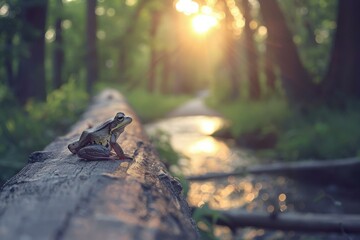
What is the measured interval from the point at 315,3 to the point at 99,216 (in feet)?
58.0

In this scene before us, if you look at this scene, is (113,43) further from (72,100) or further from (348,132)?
(348,132)

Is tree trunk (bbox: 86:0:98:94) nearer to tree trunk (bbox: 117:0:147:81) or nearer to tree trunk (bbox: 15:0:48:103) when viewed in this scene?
tree trunk (bbox: 15:0:48:103)

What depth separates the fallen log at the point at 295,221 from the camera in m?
5.05

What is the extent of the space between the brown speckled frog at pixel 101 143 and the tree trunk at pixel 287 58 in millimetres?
9597

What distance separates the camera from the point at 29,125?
315 inches

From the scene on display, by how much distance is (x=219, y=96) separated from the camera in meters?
27.2

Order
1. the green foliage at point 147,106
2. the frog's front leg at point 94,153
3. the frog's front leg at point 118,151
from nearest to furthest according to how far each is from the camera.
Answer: the frog's front leg at point 94,153 → the frog's front leg at point 118,151 → the green foliage at point 147,106

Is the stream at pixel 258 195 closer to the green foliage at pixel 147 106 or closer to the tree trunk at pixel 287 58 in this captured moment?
the tree trunk at pixel 287 58

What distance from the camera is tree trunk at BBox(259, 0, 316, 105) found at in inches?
485

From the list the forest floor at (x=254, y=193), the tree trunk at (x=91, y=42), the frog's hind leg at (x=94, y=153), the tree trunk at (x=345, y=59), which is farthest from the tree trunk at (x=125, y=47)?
the frog's hind leg at (x=94, y=153)

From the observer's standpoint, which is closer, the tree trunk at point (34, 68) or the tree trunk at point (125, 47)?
the tree trunk at point (34, 68)

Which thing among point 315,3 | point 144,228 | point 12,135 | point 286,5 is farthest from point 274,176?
point 286,5

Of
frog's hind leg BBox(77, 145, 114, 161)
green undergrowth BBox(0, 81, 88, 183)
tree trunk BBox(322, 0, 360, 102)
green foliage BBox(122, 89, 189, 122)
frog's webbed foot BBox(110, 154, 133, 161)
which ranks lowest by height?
green foliage BBox(122, 89, 189, 122)

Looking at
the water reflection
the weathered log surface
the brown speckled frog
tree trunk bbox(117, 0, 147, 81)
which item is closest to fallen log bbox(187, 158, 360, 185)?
the water reflection
